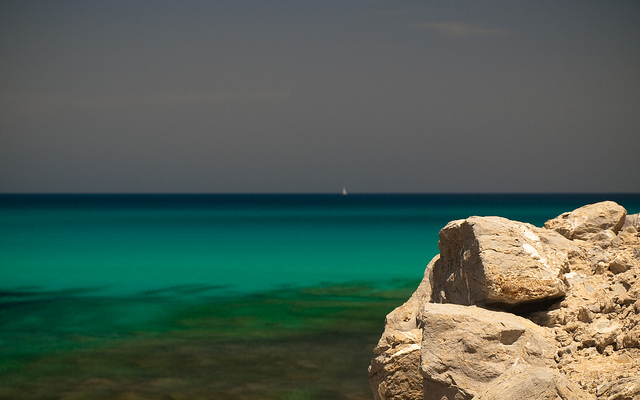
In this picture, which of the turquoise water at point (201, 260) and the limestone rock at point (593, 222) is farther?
the turquoise water at point (201, 260)

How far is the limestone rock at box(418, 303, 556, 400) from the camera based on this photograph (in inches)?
132

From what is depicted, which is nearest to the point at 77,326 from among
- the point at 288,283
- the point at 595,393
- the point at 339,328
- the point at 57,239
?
the point at 339,328

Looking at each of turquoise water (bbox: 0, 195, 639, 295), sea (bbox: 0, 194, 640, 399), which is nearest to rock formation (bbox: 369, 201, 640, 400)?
sea (bbox: 0, 194, 640, 399)

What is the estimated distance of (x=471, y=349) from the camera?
11.1 ft

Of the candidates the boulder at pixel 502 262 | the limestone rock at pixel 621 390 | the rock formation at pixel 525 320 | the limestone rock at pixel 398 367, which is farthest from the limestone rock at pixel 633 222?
the limestone rock at pixel 621 390

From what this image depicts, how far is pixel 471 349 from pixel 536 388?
563 millimetres

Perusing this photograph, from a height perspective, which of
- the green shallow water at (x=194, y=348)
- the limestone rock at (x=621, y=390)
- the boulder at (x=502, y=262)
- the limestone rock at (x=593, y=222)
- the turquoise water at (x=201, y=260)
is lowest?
the turquoise water at (x=201, y=260)

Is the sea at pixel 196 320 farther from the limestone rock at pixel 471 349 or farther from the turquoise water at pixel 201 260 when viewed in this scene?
the limestone rock at pixel 471 349

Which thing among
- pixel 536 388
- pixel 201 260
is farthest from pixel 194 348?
pixel 201 260

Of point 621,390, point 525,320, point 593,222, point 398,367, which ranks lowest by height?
point 398,367

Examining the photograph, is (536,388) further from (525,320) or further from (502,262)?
(502,262)

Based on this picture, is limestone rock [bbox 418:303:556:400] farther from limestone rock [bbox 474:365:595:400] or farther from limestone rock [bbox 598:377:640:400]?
limestone rock [bbox 598:377:640:400]

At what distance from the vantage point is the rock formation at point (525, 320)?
3168 millimetres

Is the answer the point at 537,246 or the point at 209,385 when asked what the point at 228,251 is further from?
the point at 537,246
